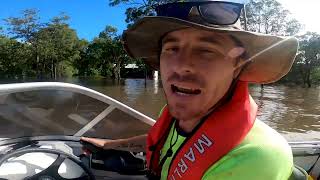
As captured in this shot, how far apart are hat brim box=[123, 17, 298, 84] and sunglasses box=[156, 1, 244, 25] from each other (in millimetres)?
35

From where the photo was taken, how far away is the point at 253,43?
1.71 metres

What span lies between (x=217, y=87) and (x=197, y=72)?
0.11 meters

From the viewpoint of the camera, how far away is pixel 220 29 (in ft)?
5.02

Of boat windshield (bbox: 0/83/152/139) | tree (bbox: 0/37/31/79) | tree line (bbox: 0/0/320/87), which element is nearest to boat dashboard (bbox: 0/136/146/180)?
boat windshield (bbox: 0/83/152/139)

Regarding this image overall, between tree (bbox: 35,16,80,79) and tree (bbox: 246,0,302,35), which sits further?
tree (bbox: 35,16,80,79)

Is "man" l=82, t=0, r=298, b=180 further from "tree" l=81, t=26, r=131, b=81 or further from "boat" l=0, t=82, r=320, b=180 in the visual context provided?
"tree" l=81, t=26, r=131, b=81

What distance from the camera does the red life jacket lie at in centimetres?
156

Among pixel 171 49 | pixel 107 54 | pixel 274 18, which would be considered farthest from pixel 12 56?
pixel 171 49

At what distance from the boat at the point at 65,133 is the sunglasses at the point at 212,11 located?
4.69 feet

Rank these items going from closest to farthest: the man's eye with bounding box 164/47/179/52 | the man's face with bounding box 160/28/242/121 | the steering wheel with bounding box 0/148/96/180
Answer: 1. the man's face with bounding box 160/28/242/121
2. the man's eye with bounding box 164/47/179/52
3. the steering wheel with bounding box 0/148/96/180

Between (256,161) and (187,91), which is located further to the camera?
(187,91)

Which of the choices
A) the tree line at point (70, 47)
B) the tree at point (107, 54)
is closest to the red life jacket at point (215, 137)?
the tree line at point (70, 47)

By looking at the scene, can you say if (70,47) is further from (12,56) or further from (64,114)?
(64,114)

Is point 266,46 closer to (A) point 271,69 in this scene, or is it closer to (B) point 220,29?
(A) point 271,69
